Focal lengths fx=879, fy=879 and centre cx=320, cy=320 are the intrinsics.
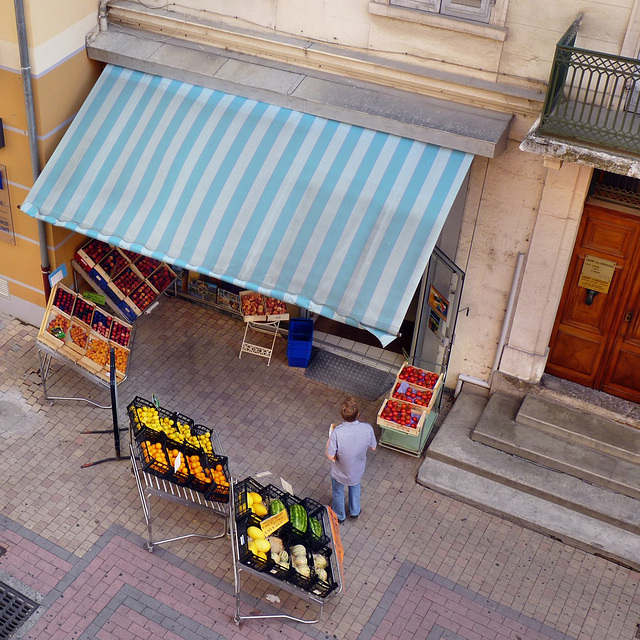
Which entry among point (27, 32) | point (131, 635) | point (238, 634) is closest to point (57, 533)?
point (131, 635)

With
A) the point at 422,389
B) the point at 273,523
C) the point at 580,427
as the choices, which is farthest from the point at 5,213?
the point at 580,427

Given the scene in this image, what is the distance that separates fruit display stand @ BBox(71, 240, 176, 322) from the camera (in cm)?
1153

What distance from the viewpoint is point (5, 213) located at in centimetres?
1133

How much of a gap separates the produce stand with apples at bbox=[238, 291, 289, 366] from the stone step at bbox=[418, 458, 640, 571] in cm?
278

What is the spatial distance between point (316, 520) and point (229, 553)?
1139 mm

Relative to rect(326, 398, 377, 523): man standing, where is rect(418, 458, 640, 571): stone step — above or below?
below

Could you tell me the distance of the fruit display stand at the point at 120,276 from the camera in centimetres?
1153

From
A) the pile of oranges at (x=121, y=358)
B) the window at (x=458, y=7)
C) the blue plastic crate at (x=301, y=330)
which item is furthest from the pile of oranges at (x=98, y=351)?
the window at (x=458, y=7)

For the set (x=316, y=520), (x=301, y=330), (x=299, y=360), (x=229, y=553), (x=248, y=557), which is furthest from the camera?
(x=301, y=330)

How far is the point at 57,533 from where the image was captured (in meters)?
9.48

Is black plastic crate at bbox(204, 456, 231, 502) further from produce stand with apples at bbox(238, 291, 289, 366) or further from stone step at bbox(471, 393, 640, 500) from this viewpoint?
stone step at bbox(471, 393, 640, 500)

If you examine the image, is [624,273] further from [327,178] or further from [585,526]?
[327,178]

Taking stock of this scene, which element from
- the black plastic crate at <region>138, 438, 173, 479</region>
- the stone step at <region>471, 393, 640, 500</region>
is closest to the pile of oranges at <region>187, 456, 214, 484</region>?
the black plastic crate at <region>138, 438, 173, 479</region>

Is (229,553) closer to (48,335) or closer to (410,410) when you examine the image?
(410,410)
